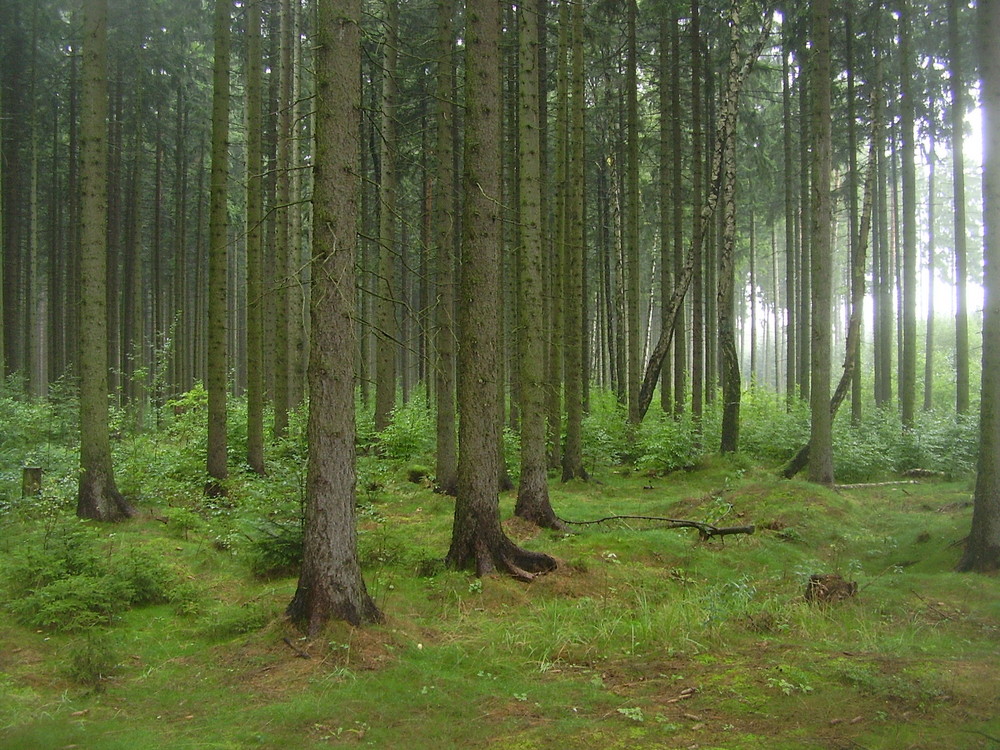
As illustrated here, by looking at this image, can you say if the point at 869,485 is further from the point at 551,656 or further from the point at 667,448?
the point at 551,656

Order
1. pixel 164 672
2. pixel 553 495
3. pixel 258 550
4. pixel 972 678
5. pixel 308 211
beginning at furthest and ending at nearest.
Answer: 1. pixel 308 211
2. pixel 553 495
3. pixel 258 550
4. pixel 164 672
5. pixel 972 678

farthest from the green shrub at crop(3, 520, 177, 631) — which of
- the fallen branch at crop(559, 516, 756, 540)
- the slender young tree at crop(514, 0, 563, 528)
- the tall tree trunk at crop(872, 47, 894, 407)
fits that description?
the tall tree trunk at crop(872, 47, 894, 407)

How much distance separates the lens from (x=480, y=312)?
8516 millimetres

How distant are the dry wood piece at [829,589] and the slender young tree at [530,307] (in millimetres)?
4004

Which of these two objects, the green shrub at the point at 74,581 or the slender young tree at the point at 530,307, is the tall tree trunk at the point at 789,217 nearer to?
the slender young tree at the point at 530,307

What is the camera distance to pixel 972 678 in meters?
5.18

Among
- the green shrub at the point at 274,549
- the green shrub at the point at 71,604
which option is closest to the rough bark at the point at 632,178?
the green shrub at the point at 274,549

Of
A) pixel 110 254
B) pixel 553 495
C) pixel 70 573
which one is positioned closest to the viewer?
pixel 70 573

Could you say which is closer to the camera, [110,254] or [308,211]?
[308,211]

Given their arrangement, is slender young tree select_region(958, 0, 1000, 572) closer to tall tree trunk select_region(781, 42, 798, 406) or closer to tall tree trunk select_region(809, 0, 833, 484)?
tall tree trunk select_region(809, 0, 833, 484)

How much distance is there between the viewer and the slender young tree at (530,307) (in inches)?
425

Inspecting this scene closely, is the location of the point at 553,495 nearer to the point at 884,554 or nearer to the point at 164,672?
the point at 884,554

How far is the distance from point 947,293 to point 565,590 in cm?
5921

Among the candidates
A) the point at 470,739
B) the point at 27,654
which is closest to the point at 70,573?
the point at 27,654
